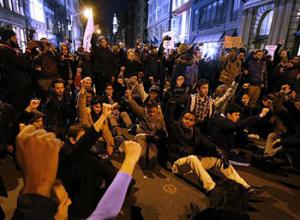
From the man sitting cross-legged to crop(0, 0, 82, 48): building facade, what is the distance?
1128cm

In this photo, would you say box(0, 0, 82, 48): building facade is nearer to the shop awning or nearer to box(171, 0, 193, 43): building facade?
the shop awning

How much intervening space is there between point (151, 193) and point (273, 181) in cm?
226

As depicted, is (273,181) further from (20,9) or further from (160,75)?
(20,9)

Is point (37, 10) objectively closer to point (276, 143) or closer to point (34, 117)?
point (34, 117)

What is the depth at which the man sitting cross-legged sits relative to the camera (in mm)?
3785

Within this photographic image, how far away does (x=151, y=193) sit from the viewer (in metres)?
3.61

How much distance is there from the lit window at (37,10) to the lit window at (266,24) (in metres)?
26.8

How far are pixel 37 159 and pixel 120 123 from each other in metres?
5.80

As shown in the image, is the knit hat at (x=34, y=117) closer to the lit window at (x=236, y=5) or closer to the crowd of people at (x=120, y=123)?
the crowd of people at (x=120, y=123)

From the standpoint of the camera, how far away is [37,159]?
0.86 metres

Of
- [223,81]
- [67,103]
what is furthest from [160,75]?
[67,103]

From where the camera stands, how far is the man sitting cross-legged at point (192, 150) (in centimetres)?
379

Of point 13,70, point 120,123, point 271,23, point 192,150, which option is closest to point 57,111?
point 13,70

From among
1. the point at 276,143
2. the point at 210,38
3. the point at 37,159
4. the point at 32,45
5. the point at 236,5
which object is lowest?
the point at 276,143
